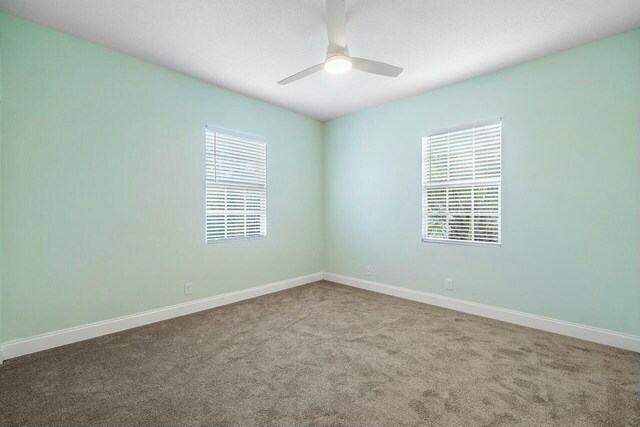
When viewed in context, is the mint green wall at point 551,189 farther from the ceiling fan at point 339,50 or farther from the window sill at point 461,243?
the ceiling fan at point 339,50

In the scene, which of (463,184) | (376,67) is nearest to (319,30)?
(376,67)

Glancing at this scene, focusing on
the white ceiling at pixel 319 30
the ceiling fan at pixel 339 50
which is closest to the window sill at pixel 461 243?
the white ceiling at pixel 319 30

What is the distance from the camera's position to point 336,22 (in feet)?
7.00

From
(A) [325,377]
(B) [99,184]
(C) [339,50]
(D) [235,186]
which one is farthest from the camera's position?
(D) [235,186]

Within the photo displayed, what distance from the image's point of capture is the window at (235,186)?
370 cm

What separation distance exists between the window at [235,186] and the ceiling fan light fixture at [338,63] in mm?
1963

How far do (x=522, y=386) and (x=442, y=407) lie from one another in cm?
67

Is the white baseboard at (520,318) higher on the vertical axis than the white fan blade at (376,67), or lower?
lower

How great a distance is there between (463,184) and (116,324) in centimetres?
409

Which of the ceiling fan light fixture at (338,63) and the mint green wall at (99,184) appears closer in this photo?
the ceiling fan light fixture at (338,63)

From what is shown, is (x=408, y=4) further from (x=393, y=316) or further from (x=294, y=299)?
(x=294, y=299)

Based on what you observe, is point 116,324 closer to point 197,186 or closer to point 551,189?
point 197,186

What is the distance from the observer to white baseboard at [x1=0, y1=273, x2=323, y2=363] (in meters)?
2.42

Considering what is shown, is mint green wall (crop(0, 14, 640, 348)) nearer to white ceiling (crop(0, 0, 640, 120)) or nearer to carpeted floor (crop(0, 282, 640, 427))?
white ceiling (crop(0, 0, 640, 120))
